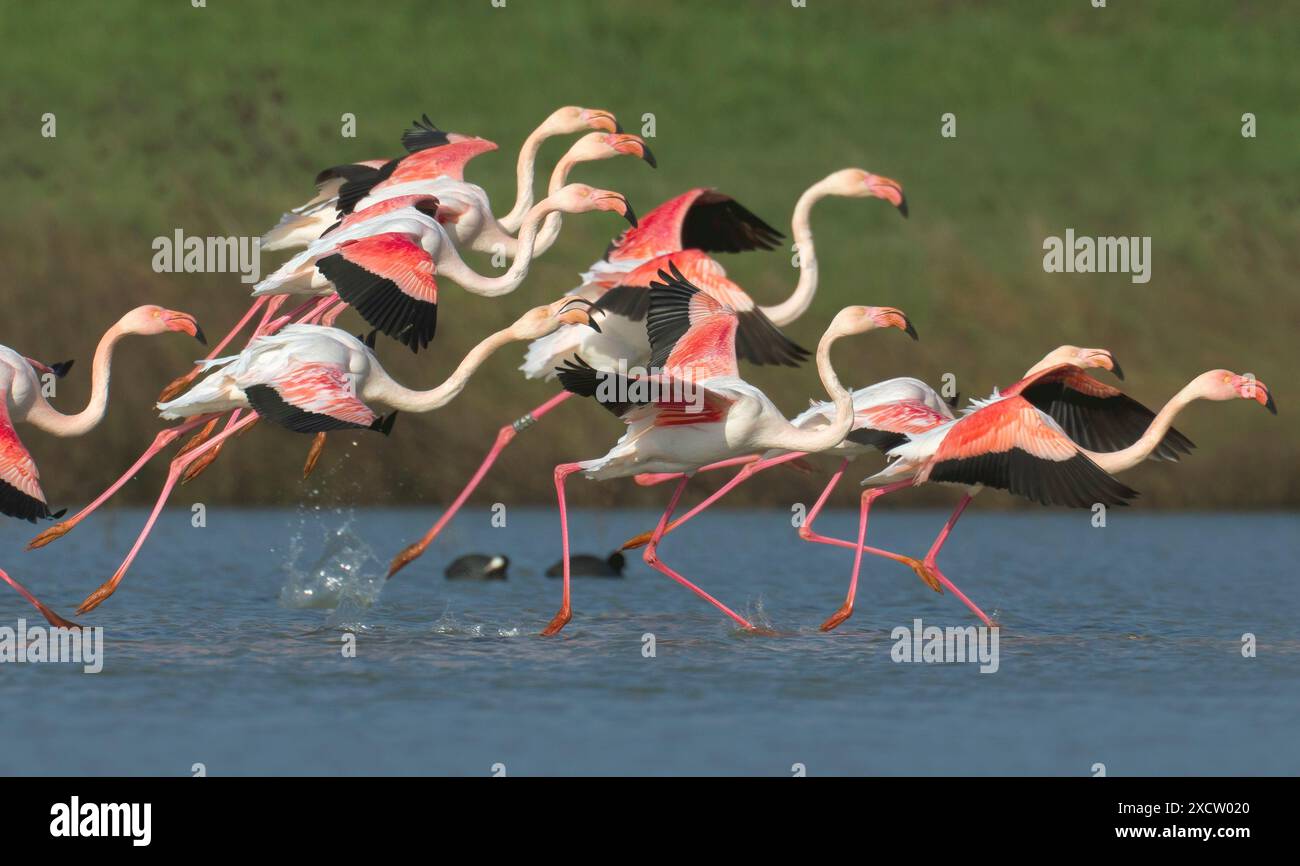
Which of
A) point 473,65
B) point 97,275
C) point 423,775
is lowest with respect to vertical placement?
point 423,775

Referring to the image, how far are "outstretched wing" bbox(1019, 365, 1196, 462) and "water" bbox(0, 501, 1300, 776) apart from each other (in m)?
1.32

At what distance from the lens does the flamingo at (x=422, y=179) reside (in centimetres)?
1498

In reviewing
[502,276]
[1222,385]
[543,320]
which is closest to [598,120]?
[502,276]

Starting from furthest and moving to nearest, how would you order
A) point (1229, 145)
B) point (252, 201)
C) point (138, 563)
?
point (1229, 145) < point (252, 201) < point (138, 563)

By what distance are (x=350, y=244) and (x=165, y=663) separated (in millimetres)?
2807

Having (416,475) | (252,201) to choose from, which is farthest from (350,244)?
(252,201)

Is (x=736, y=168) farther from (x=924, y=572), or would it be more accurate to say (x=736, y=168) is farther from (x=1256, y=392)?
(x=1256, y=392)

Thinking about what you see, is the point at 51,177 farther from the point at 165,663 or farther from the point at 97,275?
the point at 165,663

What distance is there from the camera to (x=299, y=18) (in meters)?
42.1

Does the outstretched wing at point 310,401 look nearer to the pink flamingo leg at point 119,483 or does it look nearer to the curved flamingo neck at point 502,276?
the curved flamingo neck at point 502,276

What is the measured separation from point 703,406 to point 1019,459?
2019 mm

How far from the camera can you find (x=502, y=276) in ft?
46.5

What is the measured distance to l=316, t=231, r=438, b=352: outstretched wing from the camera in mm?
12656

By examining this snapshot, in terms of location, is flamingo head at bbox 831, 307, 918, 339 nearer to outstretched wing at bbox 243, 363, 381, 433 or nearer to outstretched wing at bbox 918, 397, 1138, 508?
outstretched wing at bbox 918, 397, 1138, 508
